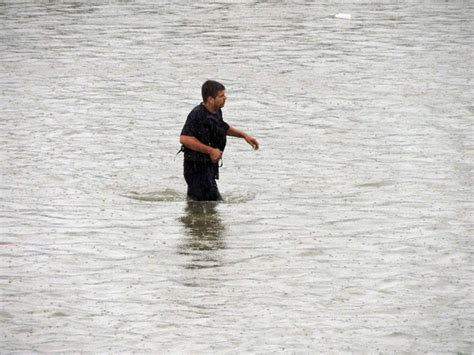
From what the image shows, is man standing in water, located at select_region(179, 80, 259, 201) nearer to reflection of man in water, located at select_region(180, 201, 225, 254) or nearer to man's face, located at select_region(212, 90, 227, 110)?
man's face, located at select_region(212, 90, 227, 110)

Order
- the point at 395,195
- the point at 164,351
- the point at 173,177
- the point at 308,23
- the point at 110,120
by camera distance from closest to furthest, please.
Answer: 1. the point at 164,351
2. the point at 395,195
3. the point at 173,177
4. the point at 110,120
5. the point at 308,23

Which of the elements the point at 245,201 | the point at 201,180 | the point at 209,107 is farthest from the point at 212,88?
the point at 245,201

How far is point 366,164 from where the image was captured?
52.3ft

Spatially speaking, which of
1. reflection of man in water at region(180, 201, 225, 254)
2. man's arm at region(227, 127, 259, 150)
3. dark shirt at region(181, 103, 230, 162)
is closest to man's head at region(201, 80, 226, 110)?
dark shirt at region(181, 103, 230, 162)

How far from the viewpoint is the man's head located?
44.2ft

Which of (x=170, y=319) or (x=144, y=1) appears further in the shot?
(x=144, y=1)

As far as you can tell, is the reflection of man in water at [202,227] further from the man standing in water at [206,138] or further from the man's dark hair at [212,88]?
the man's dark hair at [212,88]

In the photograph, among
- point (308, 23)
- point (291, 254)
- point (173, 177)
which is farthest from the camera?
point (308, 23)

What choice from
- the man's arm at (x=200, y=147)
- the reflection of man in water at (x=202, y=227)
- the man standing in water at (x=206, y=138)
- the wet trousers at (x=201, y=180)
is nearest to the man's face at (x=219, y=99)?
the man standing in water at (x=206, y=138)

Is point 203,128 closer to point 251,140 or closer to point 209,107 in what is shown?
point 209,107

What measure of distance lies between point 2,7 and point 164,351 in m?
27.6

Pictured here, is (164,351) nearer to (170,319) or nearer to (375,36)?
(170,319)

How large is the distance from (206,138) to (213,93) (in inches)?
20.4

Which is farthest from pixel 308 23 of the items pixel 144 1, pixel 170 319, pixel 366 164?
pixel 170 319
